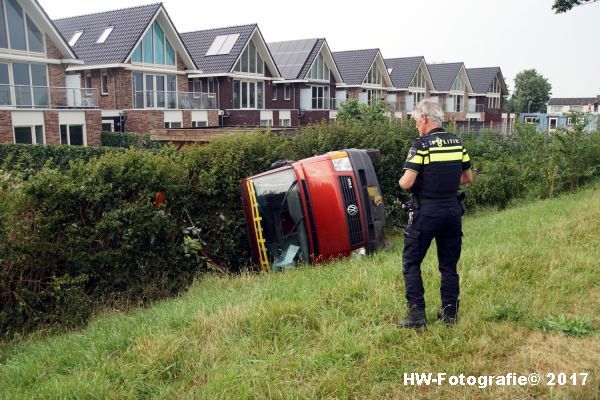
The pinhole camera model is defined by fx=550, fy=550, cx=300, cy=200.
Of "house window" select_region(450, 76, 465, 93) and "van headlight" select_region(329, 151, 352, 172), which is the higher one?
"house window" select_region(450, 76, 465, 93)

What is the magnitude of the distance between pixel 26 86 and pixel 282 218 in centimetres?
2060

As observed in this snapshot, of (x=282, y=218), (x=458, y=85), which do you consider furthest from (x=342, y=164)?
(x=458, y=85)

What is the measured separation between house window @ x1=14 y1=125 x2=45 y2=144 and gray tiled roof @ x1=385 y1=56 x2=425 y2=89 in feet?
116

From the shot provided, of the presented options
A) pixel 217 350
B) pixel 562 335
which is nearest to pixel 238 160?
pixel 217 350

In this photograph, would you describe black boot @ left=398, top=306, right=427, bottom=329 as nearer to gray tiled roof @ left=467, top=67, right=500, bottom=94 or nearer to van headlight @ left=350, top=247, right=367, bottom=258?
van headlight @ left=350, top=247, right=367, bottom=258

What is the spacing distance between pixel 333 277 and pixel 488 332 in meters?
2.19

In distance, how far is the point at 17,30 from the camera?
24688mm

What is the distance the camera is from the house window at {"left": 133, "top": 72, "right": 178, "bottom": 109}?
30203 mm

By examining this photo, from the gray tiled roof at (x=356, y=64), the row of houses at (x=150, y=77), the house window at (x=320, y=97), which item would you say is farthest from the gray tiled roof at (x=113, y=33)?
the gray tiled roof at (x=356, y=64)

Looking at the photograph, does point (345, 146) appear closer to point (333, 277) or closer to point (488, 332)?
point (333, 277)

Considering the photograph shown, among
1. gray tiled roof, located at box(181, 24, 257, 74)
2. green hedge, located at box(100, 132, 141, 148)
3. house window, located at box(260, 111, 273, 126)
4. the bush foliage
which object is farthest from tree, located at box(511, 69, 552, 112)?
the bush foliage

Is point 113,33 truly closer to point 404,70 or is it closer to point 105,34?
point 105,34

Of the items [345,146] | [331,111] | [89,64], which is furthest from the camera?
[331,111]

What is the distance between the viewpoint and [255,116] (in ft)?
121
